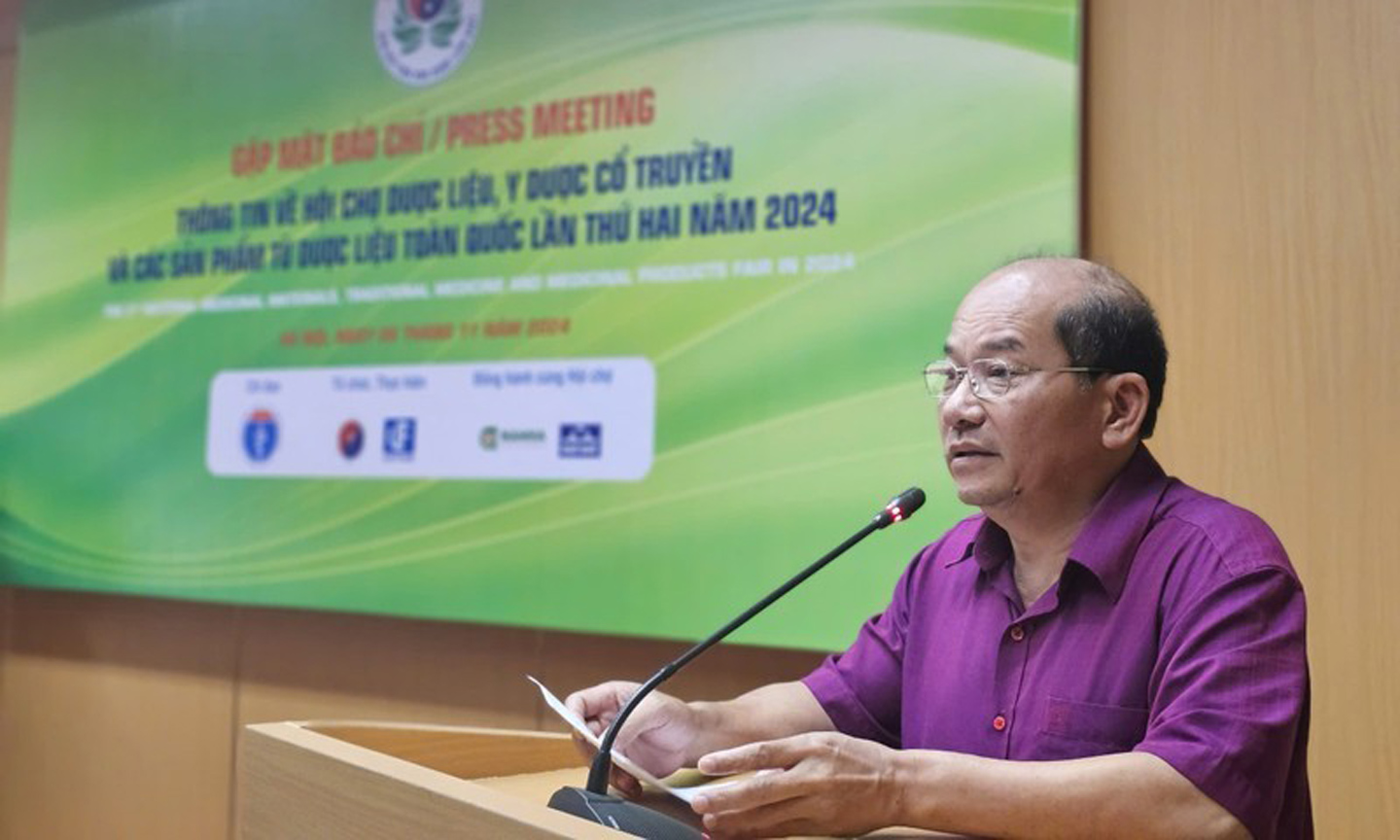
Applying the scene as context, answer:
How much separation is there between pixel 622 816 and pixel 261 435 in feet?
7.93

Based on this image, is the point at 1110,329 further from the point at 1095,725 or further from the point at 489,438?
the point at 489,438

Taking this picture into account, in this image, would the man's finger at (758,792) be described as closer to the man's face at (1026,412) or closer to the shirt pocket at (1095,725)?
the shirt pocket at (1095,725)

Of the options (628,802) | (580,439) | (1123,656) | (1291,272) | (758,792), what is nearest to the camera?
(758,792)

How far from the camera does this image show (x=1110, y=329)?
1620mm

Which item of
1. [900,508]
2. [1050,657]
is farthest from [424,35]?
[1050,657]

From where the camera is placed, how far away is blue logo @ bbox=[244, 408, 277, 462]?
3438 mm

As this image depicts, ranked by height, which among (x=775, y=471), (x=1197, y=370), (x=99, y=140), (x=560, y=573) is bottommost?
(x=560, y=573)

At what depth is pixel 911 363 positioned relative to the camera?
8.57 feet

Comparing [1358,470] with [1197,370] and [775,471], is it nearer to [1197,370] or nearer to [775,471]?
[1197,370]

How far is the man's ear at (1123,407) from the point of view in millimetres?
1616

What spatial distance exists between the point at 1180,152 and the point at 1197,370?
375 mm

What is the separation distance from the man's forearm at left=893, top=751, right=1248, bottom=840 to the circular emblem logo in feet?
7.77

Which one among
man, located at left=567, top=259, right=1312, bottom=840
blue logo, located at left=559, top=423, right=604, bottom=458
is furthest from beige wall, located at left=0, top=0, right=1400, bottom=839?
man, located at left=567, top=259, right=1312, bottom=840

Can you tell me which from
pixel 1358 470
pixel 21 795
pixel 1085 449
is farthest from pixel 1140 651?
pixel 21 795
